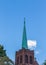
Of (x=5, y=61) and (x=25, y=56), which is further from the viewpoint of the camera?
(x=25, y=56)

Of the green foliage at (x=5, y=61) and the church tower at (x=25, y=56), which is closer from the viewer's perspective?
the green foliage at (x=5, y=61)

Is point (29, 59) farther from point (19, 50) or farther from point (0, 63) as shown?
point (0, 63)

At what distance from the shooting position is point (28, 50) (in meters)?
74.8

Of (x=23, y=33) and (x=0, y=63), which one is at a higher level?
(x=23, y=33)

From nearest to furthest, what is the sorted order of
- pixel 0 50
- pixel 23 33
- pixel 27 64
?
pixel 0 50, pixel 27 64, pixel 23 33

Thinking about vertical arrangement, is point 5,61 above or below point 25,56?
below

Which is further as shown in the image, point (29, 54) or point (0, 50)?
point (29, 54)

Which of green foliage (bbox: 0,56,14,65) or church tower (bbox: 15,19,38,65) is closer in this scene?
green foliage (bbox: 0,56,14,65)

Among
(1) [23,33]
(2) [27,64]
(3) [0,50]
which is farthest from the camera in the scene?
(1) [23,33]

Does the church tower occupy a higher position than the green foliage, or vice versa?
the church tower

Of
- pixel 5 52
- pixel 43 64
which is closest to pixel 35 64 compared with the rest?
pixel 5 52

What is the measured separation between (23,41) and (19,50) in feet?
10.5

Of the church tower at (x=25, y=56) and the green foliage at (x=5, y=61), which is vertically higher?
the church tower at (x=25, y=56)

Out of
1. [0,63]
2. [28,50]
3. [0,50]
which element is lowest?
[0,63]
